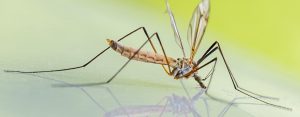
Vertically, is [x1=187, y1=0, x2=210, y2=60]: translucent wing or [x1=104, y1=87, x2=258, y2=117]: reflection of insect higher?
[x1=187, y1=0, x2=210, y2=60]: translucent wing

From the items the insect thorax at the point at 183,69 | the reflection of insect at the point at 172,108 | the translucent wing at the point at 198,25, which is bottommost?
the reflection of insect at the point at 172,108

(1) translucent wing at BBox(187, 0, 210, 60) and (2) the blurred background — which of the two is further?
(1) translucent wing at BBox(187, 0, 210, 60)

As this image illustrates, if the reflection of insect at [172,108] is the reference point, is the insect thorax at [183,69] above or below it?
above

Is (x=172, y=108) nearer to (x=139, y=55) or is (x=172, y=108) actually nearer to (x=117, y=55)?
(x=139, y=55)

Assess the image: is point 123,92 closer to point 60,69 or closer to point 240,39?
point 60,69

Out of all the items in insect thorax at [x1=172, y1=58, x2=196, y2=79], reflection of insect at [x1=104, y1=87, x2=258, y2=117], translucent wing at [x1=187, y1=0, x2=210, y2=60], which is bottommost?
reflection of insect at [x1=104, y1=87, x2=258, y2=117]
